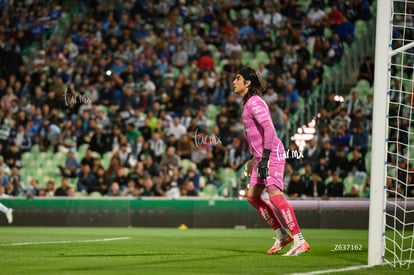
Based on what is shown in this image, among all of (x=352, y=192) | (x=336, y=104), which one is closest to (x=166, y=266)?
(x=352, y=192)

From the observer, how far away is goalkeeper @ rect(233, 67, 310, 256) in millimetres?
11656

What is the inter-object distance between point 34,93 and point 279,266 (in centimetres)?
1884

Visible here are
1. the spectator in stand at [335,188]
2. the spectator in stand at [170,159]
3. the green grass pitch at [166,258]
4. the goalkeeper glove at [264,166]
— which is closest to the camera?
the green grass pitch at [166,258]

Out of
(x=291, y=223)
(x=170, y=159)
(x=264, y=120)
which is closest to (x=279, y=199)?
(x=291, y=223)

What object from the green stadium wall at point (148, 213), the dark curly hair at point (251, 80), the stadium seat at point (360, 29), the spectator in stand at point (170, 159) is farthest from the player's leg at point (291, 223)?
the stadium seat at point (360, 29)

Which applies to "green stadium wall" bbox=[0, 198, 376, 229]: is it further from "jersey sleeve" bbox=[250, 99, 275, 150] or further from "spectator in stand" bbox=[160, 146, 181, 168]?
"jersey sleeve" bbox=[250, 99, 275, 150]

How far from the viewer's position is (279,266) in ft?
32.9

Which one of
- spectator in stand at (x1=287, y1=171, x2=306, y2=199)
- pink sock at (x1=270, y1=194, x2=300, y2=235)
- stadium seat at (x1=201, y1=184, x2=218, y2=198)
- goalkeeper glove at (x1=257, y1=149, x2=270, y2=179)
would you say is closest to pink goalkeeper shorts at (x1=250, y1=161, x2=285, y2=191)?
pink sock at (x1=270, y1=194, x2=300, y2=235)

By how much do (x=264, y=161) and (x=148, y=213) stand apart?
39.1 ft

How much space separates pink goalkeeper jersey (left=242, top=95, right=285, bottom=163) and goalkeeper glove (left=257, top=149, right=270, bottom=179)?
17 centimetres

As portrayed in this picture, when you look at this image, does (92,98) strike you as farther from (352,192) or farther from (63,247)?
(63,247)

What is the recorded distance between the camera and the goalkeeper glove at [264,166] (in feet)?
37.4

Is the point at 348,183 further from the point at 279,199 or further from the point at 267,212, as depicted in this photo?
the point at 279,199

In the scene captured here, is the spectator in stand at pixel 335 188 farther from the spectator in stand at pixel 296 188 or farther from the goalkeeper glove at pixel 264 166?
the goalkeeper glove at pixel 264 166
